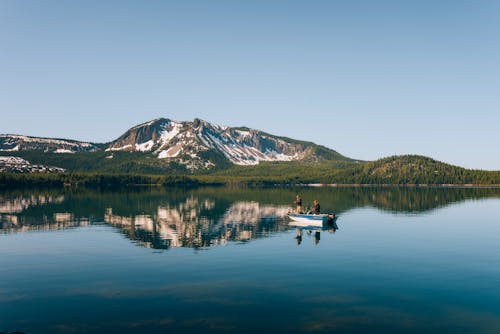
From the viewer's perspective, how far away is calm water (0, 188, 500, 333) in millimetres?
29719

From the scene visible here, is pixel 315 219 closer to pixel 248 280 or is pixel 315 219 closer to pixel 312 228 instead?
pixel 312 228

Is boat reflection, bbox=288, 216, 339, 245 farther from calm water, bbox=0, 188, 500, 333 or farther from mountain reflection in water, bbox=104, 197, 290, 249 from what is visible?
mountain reflection in water, bbox=104, 197, 290, 249

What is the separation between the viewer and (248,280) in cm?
4134

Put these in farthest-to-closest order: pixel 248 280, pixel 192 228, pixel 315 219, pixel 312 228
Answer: pixel 315 219 < pixel 312 228 < pixel 192 228 < pixel 248 280

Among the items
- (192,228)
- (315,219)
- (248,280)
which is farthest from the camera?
(315,219)

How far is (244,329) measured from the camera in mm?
28266

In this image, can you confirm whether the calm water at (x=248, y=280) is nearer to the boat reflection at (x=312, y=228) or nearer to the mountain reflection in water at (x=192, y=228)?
the mountain reflection in water at (x=192, y=228)

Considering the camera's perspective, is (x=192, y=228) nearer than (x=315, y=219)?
Yes

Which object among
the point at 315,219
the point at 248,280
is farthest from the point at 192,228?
the point at 248,280

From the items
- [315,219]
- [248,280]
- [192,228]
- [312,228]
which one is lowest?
[248,280]

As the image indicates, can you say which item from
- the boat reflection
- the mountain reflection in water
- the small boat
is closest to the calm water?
the mountain reflection in water

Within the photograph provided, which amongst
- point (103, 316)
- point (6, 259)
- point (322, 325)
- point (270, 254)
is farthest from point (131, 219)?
point (322, 325)

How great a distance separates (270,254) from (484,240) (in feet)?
123

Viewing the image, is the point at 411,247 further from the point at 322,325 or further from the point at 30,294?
the point at 30,294
